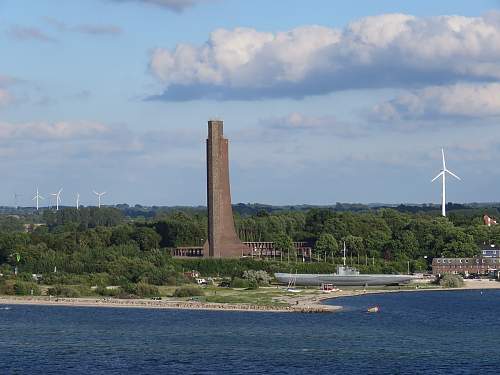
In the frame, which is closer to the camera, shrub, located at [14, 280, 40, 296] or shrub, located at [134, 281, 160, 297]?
shrub, located at [134, 281, 160, 297]

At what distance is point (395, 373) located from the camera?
347ft

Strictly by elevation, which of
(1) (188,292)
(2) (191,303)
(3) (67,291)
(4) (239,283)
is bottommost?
(2) (191,303)

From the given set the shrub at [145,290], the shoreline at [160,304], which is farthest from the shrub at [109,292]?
the shoreline at [160,304]

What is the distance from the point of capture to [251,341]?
127625 mm

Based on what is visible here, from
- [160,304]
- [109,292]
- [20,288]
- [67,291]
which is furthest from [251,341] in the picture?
[20,288]

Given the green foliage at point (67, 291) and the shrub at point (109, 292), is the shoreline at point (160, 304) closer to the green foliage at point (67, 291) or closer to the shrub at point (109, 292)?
the green foliage at point (67, 291)

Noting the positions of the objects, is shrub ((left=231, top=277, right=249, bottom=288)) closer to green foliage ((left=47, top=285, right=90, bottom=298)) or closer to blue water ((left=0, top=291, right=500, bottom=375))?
green foliage ((left=47, top=285, right=90, bottom=298))

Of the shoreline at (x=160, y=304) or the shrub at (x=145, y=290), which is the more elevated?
the shrub at (x=145, y=290)

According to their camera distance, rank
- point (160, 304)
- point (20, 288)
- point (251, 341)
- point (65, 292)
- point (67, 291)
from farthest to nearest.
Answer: point (20, 288) → point (67, 291) → point (65, 292) → point (160, 304) → point (251, 341)

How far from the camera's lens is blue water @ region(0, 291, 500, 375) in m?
110

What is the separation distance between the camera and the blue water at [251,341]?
11000 centimetres

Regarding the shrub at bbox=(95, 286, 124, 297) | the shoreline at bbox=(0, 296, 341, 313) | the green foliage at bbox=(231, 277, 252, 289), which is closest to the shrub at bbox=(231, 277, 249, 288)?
the green foliage at bbox=(231, 277, 252, 289)

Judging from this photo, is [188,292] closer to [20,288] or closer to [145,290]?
[145,290]

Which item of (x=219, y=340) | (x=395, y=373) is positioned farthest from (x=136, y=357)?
(x=395, y=373)
